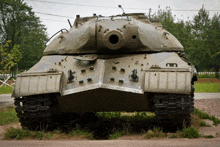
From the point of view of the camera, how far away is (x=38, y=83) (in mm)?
7883

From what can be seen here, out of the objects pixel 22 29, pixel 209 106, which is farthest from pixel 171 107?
pixel 22 29

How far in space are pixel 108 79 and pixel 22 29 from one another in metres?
31.1

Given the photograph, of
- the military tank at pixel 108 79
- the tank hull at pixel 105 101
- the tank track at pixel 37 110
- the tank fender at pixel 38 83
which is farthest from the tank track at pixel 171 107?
the tank track at pixel 37 110

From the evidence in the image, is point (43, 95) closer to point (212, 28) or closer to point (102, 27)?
point (102, 27)

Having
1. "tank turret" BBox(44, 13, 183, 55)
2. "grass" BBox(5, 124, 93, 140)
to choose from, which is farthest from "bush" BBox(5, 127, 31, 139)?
"tank turret" BBox(44, 13, 183, 55)

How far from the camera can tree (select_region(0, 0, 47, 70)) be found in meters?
34.4

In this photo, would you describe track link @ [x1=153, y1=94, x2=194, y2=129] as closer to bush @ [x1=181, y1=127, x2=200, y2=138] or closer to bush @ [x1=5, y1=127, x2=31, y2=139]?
bush @ [x1=181, y1=127, x2=200, y2=138]

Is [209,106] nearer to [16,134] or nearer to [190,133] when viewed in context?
[190,133]

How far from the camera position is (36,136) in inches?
304

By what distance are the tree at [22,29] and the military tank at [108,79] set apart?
2506 centimetres

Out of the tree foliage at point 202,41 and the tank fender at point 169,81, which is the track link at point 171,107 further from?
the tree foliage at point 202,41

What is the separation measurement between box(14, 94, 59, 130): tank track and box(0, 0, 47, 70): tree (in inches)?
1010

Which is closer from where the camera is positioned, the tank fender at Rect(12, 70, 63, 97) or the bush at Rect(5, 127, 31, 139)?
the bush at Rect(5, 127, 31, 139)

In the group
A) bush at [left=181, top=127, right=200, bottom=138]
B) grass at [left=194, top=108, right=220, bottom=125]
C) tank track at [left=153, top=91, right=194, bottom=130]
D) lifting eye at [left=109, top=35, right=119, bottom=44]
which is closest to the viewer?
bush at [left=181, top=127, right=200, bottom=138]
